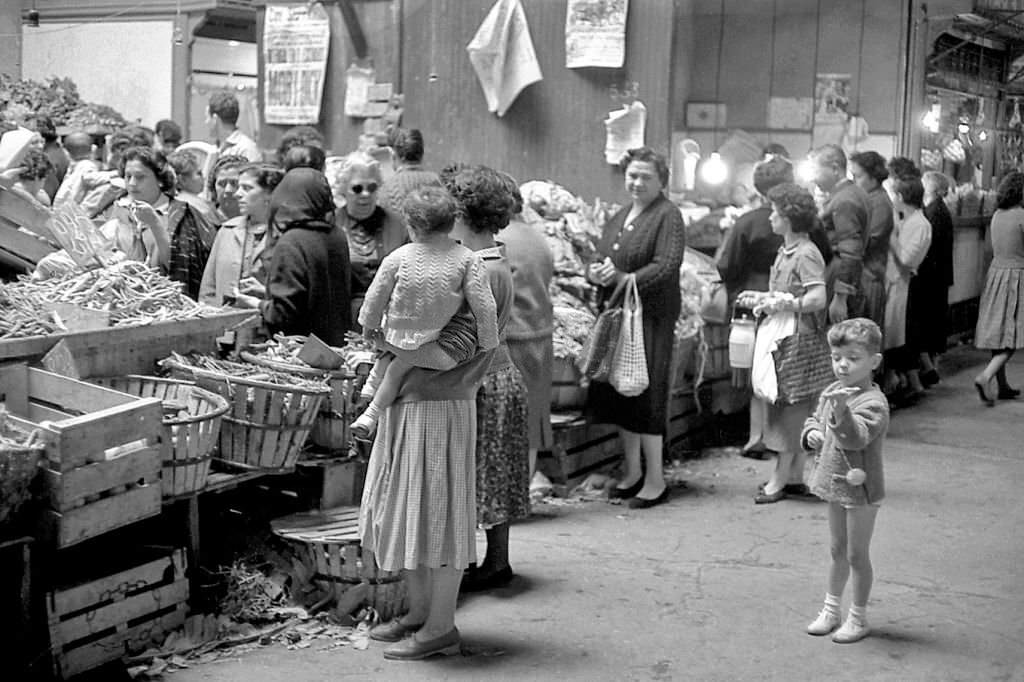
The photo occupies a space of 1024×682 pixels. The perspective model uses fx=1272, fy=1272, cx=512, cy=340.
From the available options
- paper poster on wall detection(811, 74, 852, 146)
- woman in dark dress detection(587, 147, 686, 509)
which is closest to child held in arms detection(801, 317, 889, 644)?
woman in dark dress detection(587, 147, 686, 509)

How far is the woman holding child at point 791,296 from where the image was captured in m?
7.43

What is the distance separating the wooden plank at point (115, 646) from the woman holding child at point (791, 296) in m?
3.94

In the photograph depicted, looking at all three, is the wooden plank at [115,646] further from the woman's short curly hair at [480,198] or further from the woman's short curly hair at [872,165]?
the woman's short curly hair at [872,165]

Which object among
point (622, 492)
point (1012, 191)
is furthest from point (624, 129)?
point (1012, 191)

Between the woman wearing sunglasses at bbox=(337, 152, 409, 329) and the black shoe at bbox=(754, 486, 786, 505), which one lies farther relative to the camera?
the black shoe at bbox=(754, 486, 786, 505)

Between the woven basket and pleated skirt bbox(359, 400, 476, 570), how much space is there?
1.26 m

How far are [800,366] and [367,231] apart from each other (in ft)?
8.76

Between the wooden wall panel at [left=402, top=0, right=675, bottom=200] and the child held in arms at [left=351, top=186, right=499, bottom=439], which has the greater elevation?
the wooden wall panel at [left=402, top=0, right=675, bottom=200]

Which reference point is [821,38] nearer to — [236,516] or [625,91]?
[625,91]

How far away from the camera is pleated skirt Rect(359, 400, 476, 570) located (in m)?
4.82

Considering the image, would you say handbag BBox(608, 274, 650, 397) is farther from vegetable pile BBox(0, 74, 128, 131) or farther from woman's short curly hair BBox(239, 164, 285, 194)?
vegetable pile BBox(0, 74, 128, 131)

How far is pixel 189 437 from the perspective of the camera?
473 cm

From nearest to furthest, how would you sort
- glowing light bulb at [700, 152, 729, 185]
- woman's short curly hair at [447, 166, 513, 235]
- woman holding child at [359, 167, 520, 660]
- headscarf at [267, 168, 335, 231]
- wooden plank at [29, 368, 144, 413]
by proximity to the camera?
wooden plank at [29, 368, 144, 413] < woman holding child at [359, 167, 520, 660] < woman's short curly hair at [447, 166, 513, 235] < headscarf at [267, 168, 335, 231] < glowing light bulb at [700, 152, 729, 185]

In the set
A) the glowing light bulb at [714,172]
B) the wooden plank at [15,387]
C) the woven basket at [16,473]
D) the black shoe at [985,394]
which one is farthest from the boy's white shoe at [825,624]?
the glowing light bulb at [714,172]
